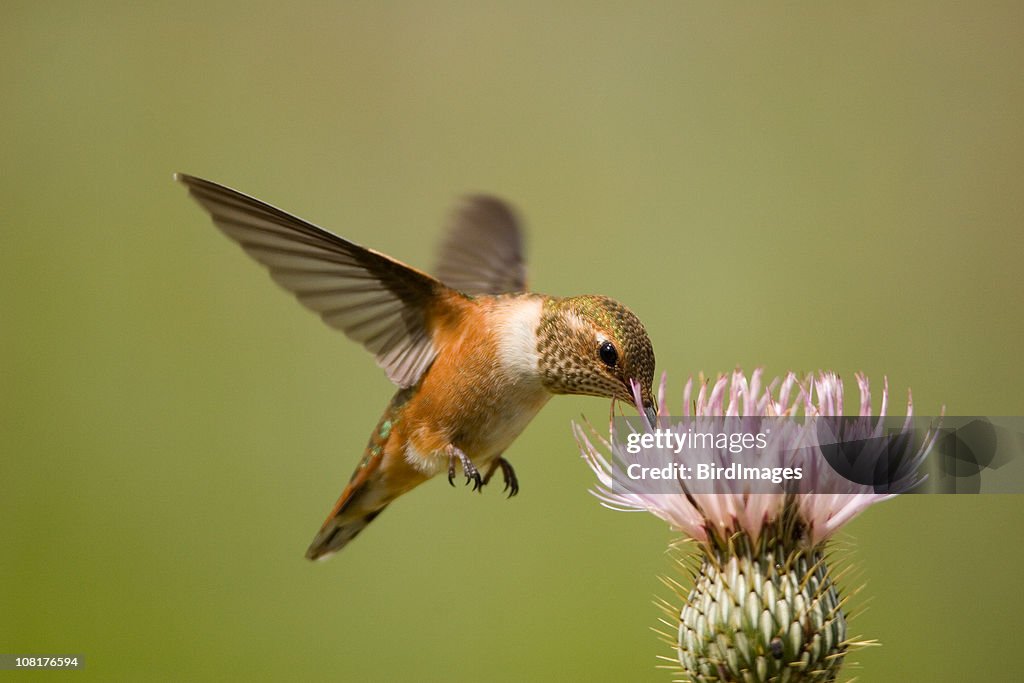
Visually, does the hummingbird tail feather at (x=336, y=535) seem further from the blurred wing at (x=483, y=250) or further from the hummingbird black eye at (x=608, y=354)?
the hummingbird black eye at (x=608, y=354)

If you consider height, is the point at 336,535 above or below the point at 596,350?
below

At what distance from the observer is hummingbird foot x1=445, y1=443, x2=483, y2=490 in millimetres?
1880

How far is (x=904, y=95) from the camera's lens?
4.74 m

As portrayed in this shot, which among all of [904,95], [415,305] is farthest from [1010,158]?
[415,305]

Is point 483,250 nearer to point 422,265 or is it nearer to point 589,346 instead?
point 589,346

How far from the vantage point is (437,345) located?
2125 millimetres

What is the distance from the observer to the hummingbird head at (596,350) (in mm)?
1703

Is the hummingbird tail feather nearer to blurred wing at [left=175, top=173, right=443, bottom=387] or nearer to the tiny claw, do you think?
the tiny claw

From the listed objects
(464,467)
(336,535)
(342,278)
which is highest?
(342,278)

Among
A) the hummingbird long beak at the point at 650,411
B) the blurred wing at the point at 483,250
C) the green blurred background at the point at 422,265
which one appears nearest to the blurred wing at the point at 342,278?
the blurred wing at the point at 483,250

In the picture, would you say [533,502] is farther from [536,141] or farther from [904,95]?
[904,95]

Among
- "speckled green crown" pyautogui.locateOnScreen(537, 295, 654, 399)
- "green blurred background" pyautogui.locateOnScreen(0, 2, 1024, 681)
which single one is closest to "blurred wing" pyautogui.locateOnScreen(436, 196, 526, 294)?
"speckled green crown" pyautogui.locateOnScreen(537, 295, 654, 399)

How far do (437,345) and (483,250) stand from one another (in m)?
0.49

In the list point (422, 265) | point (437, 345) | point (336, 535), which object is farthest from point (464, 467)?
point (422, 265)
